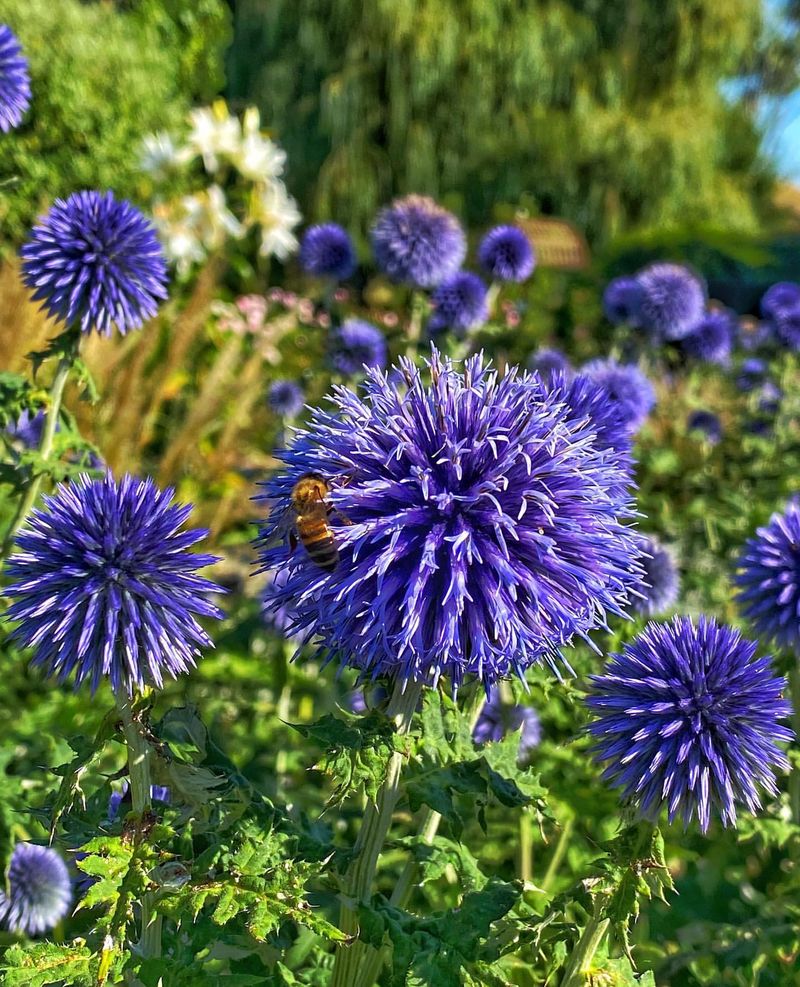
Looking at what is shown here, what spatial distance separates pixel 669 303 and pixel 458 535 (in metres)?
3.58

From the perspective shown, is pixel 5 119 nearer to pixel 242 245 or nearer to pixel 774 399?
pixel 774 399

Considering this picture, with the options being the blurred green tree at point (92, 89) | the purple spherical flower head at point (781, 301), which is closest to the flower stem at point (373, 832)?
the purple spherical flower head at point (781, 301)

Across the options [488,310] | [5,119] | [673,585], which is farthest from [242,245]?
[673,585]

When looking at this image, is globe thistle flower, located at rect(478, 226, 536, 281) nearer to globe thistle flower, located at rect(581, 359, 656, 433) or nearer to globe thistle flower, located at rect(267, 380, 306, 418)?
globe thistle flower, located at rect(581, 359, 656, 433)

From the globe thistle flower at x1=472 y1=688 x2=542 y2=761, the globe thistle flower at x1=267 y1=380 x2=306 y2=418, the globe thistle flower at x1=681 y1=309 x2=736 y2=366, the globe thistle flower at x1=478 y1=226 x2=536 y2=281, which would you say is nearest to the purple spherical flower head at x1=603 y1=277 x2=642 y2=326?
the globe thistle flower at x1=681 y1=309 x2=736 y2=366

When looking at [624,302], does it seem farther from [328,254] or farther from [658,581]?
[658,581]

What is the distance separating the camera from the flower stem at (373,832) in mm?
1435

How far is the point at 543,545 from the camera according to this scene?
1.33 metres

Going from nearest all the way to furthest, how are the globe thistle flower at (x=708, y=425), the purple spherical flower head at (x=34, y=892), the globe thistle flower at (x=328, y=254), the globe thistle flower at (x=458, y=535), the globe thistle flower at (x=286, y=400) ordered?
the globe thistle flower at (x=458, y=535)
the purple spherical flower head at (x=34, y=892)
the globe thistle flower at (x=328, y=254)
the globe thistle flower at (x=286, y=400)
the globe thistle flower at (x=708, y=425)

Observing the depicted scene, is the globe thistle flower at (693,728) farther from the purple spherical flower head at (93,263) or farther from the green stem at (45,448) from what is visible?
the purple spherical flower head at (93,263)

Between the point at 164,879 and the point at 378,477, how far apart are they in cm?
70

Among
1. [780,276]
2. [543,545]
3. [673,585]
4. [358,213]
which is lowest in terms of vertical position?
[543,545]

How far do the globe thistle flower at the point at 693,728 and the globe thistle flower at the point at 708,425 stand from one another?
10.6ft

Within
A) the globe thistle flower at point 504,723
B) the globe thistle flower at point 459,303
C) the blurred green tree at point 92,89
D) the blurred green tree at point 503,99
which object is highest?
the blurred green tree at point 503,99
